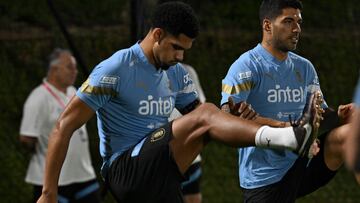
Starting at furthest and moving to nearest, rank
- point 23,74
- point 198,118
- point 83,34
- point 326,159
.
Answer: point 83,34 < point 23,74 < point 326,159 < point 198,118

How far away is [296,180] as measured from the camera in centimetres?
598

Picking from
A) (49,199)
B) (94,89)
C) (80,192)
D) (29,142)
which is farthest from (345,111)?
(29,142)

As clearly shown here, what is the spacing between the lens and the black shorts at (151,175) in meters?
5.52

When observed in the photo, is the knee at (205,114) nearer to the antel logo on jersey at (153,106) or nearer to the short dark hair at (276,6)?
the antel logo on jersey at (153,106)

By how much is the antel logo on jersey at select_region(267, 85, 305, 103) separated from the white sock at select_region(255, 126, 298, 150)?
991mm

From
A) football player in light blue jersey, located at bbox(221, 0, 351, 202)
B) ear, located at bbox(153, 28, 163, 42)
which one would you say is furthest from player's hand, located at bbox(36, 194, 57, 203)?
football player in light blue jersey, located at bbox(221, 0, 351, 202)

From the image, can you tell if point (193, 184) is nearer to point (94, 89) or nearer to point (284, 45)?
point (284, 45)

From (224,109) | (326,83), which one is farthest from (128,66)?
(326,83)

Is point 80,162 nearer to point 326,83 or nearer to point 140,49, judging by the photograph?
point 140,49

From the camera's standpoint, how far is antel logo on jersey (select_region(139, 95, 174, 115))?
18.9ft

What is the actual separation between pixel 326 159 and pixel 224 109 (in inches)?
28.7

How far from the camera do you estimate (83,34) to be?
10695 mm

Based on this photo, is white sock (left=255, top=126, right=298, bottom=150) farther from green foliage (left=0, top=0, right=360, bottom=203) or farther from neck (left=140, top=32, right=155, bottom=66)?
green foliage (left=0, top=0, right=360, bottom=203)

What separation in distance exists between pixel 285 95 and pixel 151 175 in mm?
993
